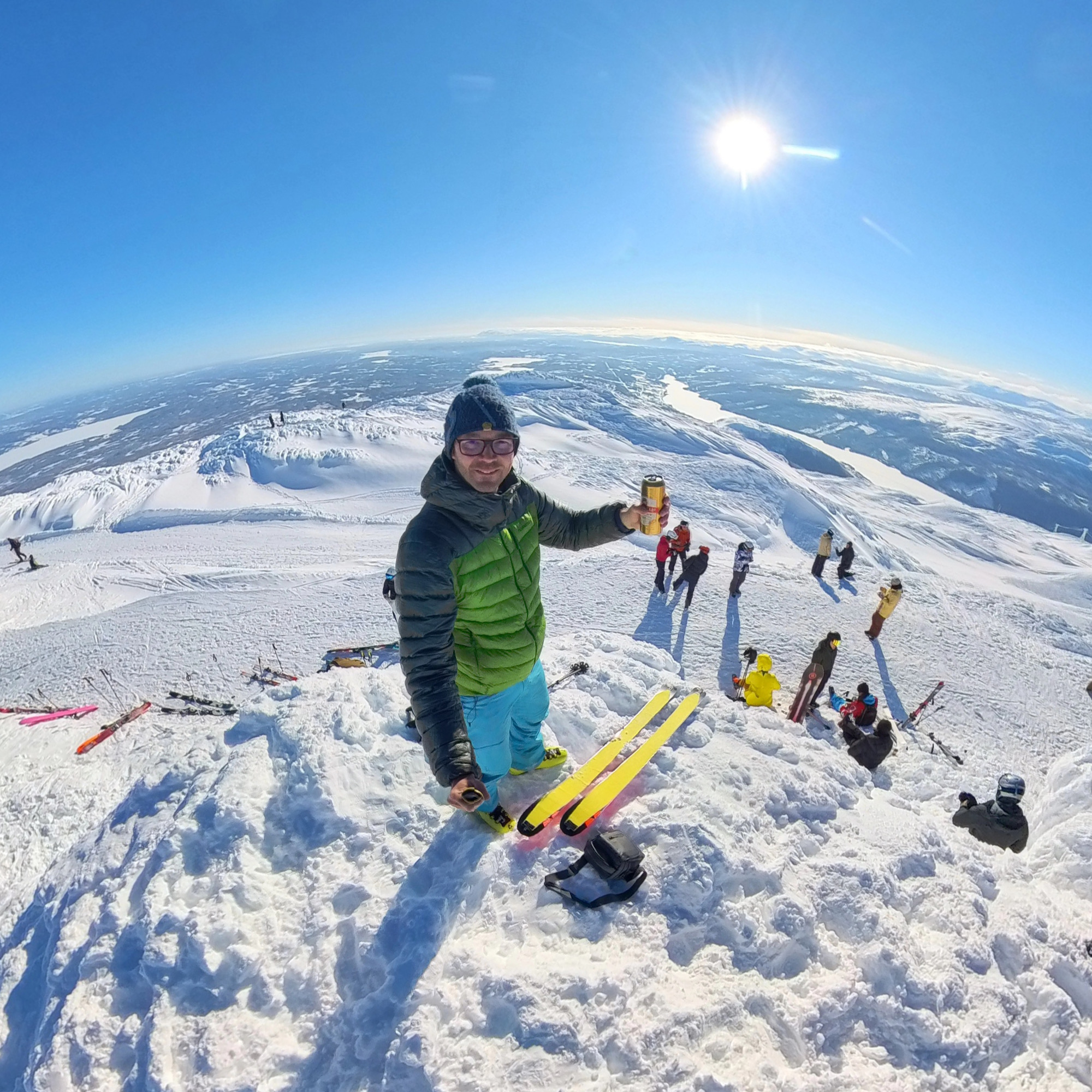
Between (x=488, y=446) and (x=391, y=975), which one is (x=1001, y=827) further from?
(x=488, y=446)

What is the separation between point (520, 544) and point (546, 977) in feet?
7.78

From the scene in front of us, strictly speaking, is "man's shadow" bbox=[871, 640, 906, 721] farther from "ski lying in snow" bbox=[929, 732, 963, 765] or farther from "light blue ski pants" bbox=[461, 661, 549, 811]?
"light blue ski pants" bbox=[461, 661, 549, 811]

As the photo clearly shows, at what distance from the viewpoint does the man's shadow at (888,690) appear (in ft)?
27.5

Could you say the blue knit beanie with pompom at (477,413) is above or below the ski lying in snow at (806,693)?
above

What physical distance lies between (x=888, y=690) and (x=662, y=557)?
4.90m

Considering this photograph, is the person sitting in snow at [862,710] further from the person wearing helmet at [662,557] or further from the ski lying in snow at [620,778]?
the person wearing helmet at [662,557]

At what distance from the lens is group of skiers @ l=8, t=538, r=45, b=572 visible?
1717cm

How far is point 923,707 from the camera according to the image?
8258 mm

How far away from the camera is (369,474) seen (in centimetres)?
2534

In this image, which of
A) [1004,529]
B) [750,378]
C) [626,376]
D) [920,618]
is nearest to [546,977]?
[920,618]

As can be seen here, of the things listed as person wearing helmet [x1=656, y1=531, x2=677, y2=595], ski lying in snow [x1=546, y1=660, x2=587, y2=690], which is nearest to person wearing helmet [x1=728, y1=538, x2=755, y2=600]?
person wearing helmet [x1=656, y1=531, x2=677, y2=595]

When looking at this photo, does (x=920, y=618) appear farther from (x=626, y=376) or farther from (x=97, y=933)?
(x=626, y=376)

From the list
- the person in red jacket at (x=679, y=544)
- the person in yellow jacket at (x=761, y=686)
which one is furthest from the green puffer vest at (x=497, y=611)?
the person in red jacket at (x=679, y=544)

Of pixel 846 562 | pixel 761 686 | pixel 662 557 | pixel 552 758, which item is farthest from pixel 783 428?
pixel 552 758
